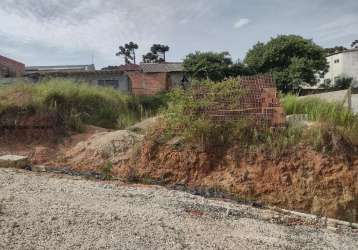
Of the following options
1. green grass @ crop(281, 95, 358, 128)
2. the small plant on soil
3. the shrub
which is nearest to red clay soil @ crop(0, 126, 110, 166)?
the small plant on soil

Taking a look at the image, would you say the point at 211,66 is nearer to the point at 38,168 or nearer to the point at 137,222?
the point at 38,168

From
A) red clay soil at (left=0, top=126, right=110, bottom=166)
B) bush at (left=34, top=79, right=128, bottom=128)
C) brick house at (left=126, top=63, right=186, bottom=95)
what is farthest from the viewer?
brick house at (left=126, top=63, right=186, bottom=95)

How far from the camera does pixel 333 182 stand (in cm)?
579

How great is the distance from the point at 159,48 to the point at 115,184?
41341 mm

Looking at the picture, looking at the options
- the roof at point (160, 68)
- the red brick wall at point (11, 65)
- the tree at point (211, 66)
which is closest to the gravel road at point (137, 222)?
the tree at point (211, 66)

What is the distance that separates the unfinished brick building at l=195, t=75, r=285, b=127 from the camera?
265 inches

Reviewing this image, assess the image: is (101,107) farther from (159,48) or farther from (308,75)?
(159,48)

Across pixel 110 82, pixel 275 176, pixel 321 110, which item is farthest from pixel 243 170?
pixel 110 82

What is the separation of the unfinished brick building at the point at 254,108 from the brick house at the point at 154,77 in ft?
53.3

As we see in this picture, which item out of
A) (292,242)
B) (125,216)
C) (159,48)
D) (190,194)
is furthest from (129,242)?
(159,48)

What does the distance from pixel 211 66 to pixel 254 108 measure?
14.7m

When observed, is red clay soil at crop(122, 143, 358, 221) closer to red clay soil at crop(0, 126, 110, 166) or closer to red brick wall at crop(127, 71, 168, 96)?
red clay soil at crop(0, 126, 110, 166)

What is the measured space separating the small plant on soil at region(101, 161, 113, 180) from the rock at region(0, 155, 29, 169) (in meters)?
1.54

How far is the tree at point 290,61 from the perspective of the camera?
21.2 meters
